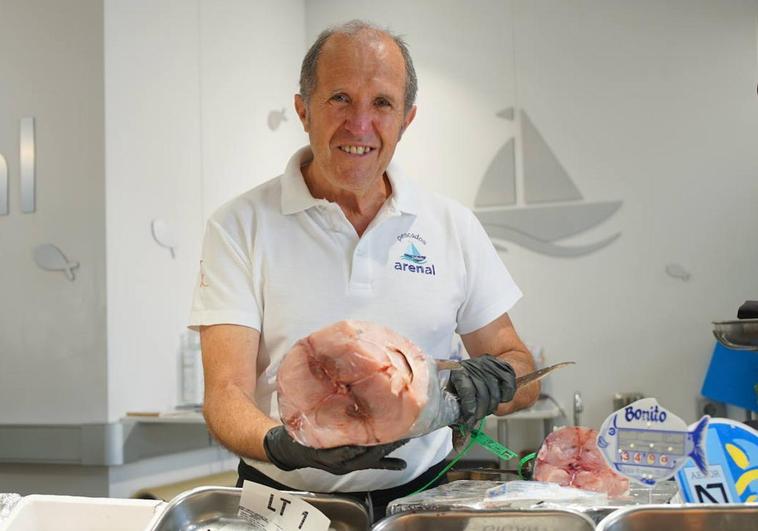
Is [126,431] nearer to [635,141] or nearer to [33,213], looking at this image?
[33,213]

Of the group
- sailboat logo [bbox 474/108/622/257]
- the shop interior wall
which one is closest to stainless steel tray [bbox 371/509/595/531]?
the shop interior wall

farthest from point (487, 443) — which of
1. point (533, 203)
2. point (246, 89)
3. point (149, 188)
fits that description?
point (246, 89)

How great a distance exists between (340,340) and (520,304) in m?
Answer: 4.23

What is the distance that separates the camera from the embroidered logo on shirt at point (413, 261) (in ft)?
5.79

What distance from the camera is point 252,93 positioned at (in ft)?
16.7

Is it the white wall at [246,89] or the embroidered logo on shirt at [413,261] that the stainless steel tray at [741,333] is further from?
the white wall at [246,89]

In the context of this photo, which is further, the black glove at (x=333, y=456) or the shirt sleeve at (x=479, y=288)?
the shirt sleeve at (x=479, y=288)

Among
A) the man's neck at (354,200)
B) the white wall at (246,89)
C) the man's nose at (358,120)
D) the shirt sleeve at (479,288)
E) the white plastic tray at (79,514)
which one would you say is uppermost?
the white wall at (246,89)

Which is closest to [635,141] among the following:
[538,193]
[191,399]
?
[538,193]

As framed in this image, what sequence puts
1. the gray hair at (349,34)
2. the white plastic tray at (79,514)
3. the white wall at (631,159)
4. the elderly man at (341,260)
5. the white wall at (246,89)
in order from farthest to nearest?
the white wall at (631,159) → the white wall at (246,89) → the gray hair at (349,34) → the elderly man at (341,260) → the white plastic tray at (79,514)

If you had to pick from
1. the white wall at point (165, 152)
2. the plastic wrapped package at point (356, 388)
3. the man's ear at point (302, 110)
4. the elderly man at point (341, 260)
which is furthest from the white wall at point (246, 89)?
the plastic wrapped package at point (356, 388)

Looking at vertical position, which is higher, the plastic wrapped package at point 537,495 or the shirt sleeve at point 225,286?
the shirt sleeve at point 225,286

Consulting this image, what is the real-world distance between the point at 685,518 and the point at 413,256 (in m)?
0.89

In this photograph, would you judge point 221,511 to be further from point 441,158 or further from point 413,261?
point 441,158
